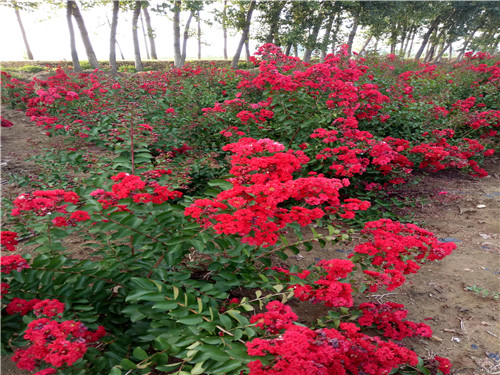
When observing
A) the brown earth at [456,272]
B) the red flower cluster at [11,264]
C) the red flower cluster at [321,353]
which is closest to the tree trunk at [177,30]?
the brown earth at [456,272]

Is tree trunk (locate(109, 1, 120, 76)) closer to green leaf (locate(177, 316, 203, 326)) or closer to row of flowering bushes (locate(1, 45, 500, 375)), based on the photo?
row of flowering bushes (locate(1, 45, 500, 375))

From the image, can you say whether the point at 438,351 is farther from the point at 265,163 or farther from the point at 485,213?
the point at 485,213

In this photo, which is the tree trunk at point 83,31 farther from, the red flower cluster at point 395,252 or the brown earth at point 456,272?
the red flower cluster at point 395,252

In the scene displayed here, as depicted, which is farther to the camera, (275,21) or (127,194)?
(275,21)

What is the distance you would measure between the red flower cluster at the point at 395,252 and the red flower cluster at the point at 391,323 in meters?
0.26

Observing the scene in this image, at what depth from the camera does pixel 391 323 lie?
202 centimetres

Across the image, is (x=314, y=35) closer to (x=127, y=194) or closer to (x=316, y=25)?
(x=316, y=25)

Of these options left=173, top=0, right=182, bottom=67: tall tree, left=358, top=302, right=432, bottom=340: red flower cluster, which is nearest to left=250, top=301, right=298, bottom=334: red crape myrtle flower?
left=358, top=302, right=432, bottom=340: red flower cluster

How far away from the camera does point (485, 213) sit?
384 centimetres

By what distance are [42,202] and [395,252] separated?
82.1 inches

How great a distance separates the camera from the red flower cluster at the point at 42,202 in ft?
4.88

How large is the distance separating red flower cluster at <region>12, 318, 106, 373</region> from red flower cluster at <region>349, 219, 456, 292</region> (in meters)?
1.62

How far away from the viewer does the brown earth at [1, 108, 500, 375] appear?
2.04 m

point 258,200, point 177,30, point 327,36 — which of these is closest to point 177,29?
point 177,30
